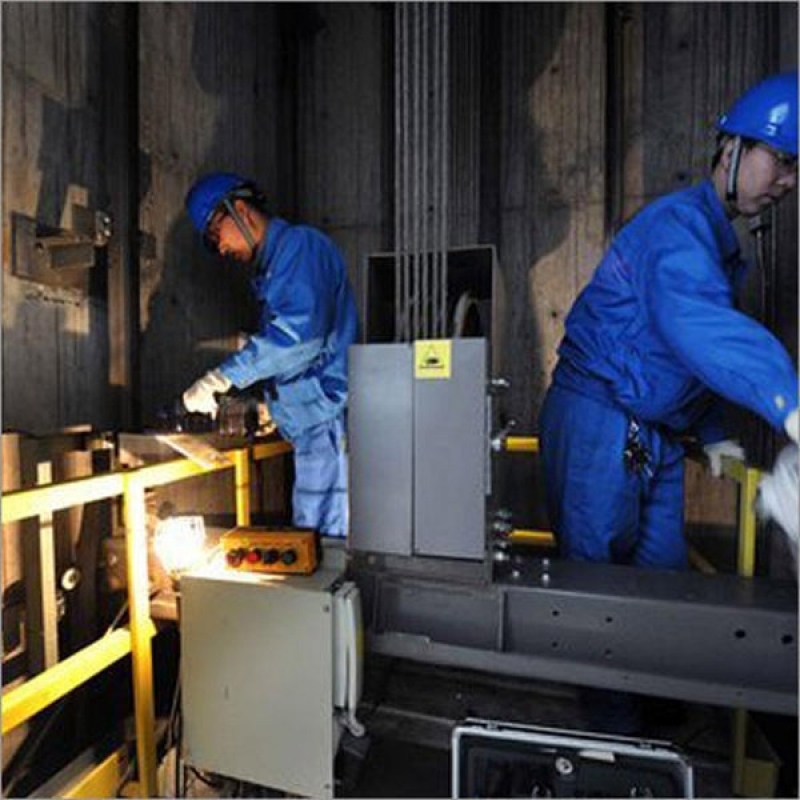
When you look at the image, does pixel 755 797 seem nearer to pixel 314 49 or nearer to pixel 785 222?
pixel 785 222

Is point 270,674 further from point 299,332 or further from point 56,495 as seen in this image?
point 299,332

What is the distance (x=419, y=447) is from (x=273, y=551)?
441mm

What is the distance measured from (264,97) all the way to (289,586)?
2.88 meters

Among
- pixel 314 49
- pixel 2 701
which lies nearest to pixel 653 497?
pixel 2 701

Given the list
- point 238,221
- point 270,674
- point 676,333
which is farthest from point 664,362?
point 238,221

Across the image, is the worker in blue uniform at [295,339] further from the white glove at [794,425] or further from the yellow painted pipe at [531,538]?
the white glove at [794,425]

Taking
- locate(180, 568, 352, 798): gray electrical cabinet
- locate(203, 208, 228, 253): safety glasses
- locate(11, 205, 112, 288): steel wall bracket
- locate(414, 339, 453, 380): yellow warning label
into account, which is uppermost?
locate(203, 208, 228, 253): safety glasses

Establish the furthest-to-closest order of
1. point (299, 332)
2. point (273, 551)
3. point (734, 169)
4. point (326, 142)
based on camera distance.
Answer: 1. point (326, 142)
2. point (299, 332)
3. point (734, 169)
4. point (273, 551)

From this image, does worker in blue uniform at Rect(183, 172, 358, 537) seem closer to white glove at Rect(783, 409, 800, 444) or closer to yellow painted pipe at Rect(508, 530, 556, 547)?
yellow painted pipe at Rect(508, 530, 556, 547)

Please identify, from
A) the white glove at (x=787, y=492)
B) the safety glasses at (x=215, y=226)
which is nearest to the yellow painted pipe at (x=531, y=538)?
the white glove at (x=787, y=492)

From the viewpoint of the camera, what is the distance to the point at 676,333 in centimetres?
113

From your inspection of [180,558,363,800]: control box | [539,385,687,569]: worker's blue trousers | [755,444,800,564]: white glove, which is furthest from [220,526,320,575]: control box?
[755,444,800,564]: white glove

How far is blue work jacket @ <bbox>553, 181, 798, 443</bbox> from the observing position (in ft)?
3.41

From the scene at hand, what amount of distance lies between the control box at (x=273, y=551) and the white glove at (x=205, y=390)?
69 cm
